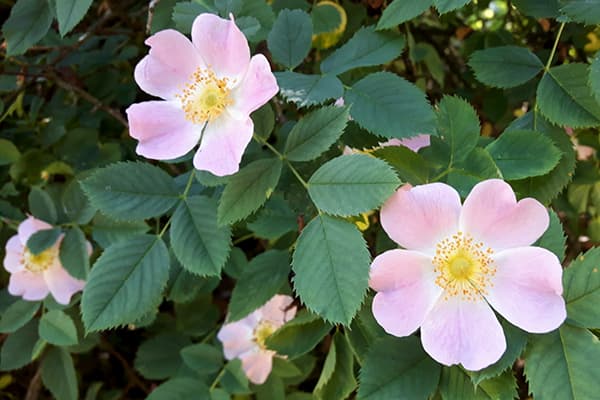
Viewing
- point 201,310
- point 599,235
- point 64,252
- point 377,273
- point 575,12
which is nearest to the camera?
point 377,273

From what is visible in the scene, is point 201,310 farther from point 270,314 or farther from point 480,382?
point 480,382

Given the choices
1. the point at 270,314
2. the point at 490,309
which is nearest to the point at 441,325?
the point at 490,309

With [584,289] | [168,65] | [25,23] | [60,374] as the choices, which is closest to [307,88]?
[168,65]

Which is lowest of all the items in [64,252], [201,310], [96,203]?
[201,310]

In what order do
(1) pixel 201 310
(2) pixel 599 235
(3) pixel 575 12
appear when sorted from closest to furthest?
(3) pixel 575 12 → (2) pixel 599 235 → (1) pixel 201 310

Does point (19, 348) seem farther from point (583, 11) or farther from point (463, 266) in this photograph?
point (583, 11)
